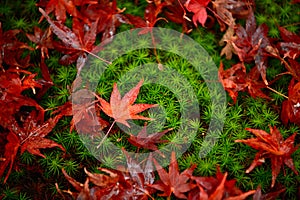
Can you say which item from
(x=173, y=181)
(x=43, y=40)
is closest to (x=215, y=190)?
(x=173, y=181)

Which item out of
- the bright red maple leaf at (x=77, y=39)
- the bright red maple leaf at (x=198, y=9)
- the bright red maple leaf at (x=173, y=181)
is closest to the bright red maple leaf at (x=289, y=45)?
the bright red maple leaf at (x=198, y=9)

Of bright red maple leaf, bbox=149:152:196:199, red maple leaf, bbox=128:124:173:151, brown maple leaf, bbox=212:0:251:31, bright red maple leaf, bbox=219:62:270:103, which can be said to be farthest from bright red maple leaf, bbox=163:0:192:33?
bright red maple leaf, bbox=149:152:196:199

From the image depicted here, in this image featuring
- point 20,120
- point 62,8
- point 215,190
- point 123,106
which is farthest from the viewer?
point 62,8

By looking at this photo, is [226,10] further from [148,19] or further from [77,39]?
[77,39]

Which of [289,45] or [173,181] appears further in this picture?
[289,45]

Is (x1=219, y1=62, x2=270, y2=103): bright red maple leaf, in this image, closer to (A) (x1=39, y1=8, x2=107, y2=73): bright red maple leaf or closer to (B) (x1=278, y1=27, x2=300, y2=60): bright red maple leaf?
(B) (x1=278, y1=27, x2=300, y2=60): bright red maple leaf

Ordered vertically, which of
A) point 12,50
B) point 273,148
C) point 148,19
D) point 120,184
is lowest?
point 120,184

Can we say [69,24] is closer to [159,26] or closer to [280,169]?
[159,26]
